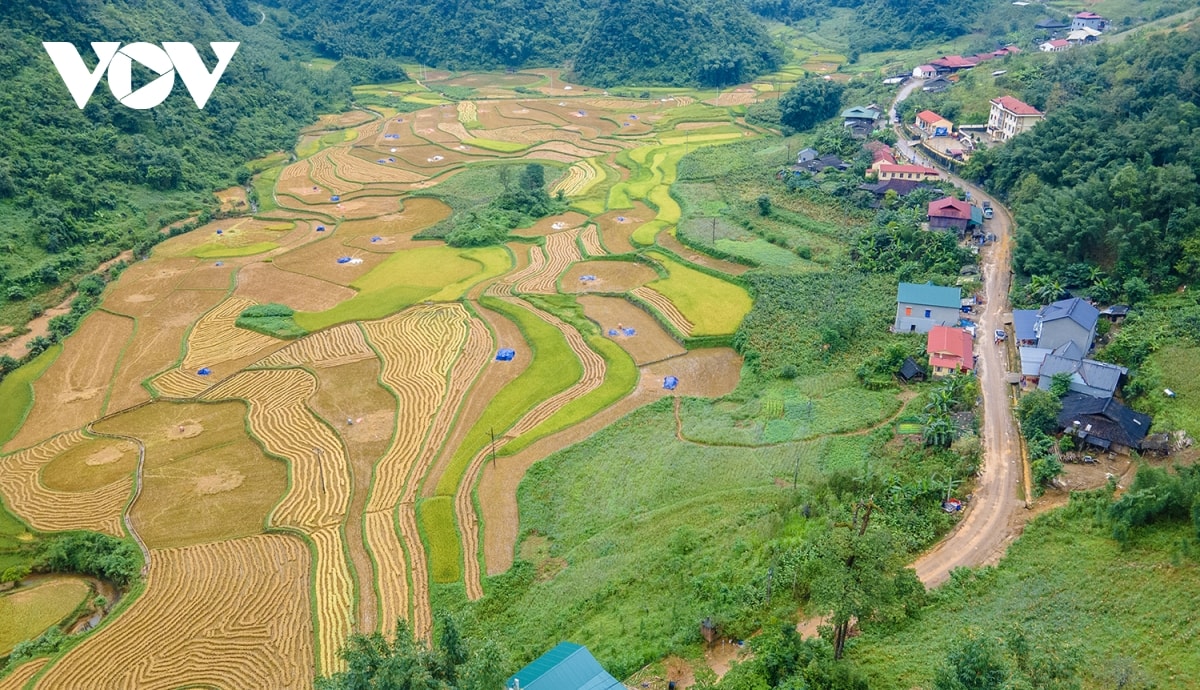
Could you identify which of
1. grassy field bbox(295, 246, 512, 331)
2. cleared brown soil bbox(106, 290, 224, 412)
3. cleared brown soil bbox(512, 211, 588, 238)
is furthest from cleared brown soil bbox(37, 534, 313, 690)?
cleared brown soil bbox(512, 211, 588, 238)

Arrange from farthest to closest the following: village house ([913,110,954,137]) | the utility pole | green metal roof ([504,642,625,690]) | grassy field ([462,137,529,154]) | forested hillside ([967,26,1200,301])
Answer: grassy field ([462,137,529,154])
village house ([913,110,954,137])
forested hillside ([967,26,1200,301])
the utility pole
green metal roof ([504,642,625,690])

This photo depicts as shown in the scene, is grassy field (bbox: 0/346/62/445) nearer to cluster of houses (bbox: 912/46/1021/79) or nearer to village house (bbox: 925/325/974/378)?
village house (bbox: 925/325/974/378)

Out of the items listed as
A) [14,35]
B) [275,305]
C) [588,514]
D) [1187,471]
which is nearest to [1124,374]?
[1187,471]

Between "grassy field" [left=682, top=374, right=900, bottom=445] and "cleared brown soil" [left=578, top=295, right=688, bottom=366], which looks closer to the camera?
"grassy field" [left=682, top=374, right=900, bottom=445]

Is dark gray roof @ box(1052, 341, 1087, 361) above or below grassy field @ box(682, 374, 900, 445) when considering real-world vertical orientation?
above

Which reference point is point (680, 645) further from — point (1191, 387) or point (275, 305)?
point (275, 305)

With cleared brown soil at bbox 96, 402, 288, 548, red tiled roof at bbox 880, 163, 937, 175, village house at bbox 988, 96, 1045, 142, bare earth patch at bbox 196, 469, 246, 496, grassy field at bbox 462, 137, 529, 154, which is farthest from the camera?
grassy field at bbox 462, 137, 529, 154

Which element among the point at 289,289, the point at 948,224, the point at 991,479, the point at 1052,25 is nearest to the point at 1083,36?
the point at 1052,25
